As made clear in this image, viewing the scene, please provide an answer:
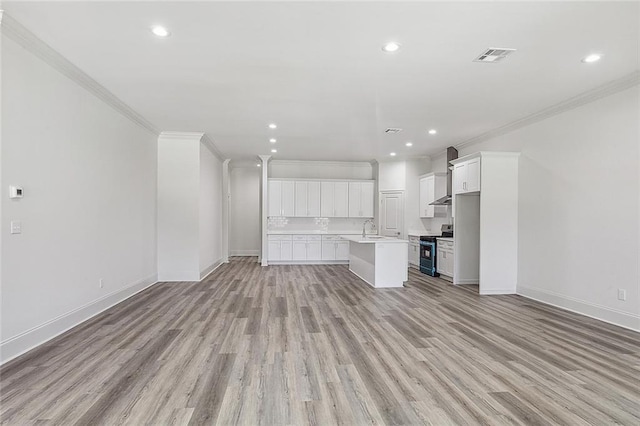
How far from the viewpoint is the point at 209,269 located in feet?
24.9

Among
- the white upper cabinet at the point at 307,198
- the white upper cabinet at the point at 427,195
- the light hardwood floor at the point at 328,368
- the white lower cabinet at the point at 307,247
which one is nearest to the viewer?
the light hardwood floor at the point at 328,368

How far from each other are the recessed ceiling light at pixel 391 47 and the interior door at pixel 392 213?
622 centimetres

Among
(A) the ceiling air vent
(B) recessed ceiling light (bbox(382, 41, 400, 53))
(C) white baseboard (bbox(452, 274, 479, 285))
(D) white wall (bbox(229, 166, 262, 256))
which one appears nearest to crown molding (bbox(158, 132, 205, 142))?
(D) white wall (bbox(229, 166, 262, 256))

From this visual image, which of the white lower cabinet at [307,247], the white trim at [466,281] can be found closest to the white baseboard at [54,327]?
the white lower cabinet at [307,247]

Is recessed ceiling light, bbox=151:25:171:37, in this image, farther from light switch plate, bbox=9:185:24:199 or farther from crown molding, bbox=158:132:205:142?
crown molding, bbox=158:132:205:142

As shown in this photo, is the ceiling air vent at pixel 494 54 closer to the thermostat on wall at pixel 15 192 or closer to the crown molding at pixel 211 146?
the thermostat on wall at pixel 15 192

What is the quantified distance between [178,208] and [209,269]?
70.3 inches

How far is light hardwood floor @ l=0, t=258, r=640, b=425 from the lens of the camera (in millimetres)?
2189

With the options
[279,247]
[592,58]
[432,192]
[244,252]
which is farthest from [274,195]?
[592,58]

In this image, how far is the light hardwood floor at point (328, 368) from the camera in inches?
86.2

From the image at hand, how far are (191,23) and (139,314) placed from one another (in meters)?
3.56

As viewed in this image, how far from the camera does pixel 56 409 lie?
2203 mm

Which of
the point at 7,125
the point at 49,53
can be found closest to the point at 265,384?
the point at 7,125

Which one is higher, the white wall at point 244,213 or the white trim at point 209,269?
the white wall at point 244,213
